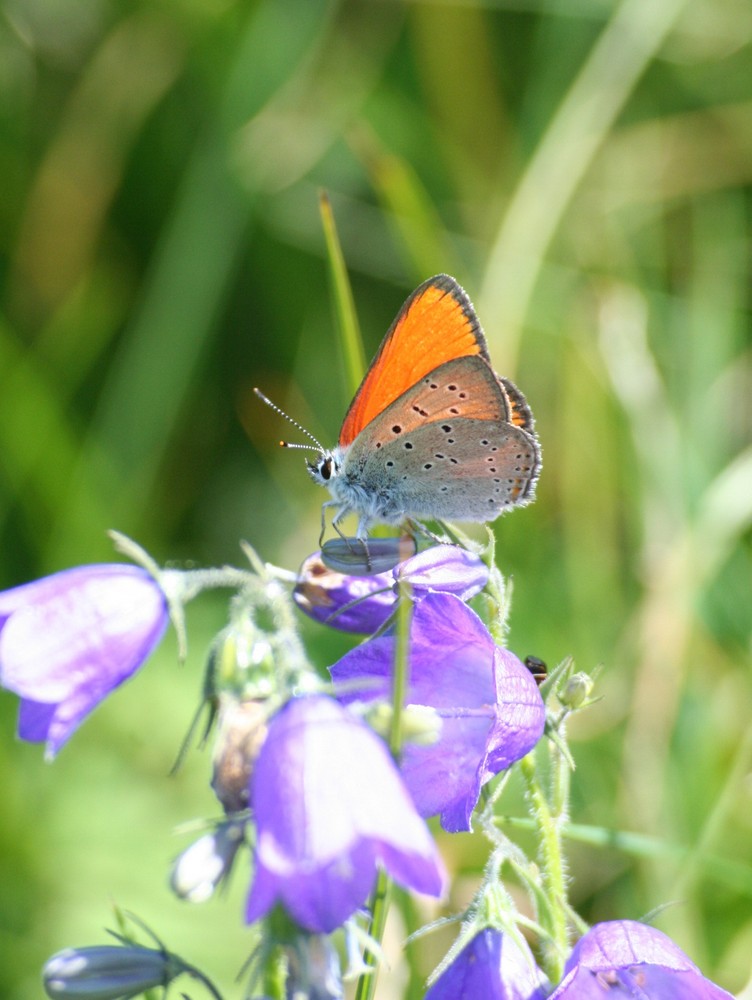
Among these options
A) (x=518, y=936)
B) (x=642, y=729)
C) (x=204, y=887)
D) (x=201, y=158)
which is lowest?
(x=642, y=729)

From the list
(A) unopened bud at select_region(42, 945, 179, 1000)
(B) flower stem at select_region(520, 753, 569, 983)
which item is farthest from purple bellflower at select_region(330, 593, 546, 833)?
(A) unopened bud at select_region(42, 945, 179, 1000)

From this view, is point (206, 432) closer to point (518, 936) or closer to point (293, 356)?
point (293, 356)

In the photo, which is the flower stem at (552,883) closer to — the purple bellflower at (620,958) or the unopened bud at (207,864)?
the purple bellflower at (620,958)

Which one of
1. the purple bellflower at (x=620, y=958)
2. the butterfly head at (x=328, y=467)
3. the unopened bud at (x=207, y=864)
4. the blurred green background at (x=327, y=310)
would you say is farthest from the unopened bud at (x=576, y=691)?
the blurred green background at (x=327, y=310)

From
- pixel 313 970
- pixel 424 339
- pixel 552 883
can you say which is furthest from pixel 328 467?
pixel 313 970

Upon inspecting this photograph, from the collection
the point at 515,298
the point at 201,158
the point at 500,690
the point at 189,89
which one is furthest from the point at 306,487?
the point at 500,690

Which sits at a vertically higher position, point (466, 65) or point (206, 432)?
point (466, 65)
